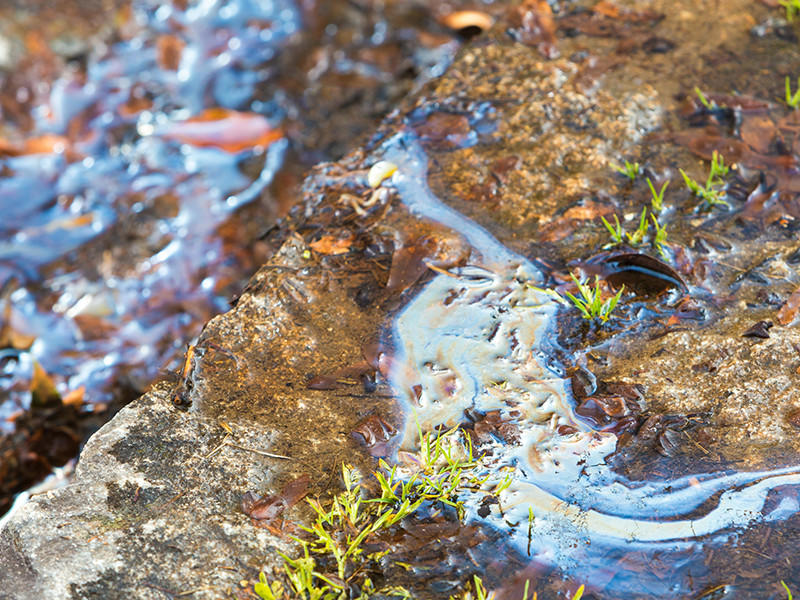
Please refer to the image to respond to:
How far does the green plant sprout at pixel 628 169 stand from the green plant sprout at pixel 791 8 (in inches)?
56.1

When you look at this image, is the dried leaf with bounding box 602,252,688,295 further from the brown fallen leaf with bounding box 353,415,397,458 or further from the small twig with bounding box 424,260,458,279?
the brown fallen leaf with bounding box 353,415,397,458

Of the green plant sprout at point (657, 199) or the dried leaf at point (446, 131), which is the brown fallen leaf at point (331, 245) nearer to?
the dried leaf at point (446, 131)

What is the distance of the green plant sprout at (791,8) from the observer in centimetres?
339

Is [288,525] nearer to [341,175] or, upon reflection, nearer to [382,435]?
[382,435]

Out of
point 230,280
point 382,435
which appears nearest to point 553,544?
point 382,435

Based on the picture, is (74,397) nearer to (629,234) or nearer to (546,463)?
(546,463)

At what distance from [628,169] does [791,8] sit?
5.00 feet

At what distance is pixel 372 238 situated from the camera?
9.00 feet

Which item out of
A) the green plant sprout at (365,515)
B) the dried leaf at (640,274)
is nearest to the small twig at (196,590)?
the green plant sprout at (365,515)

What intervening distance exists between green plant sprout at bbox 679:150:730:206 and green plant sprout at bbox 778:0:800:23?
1.20m

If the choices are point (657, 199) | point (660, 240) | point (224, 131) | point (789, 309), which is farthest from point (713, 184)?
point (224, 131)

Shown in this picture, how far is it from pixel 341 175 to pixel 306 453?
4.49 feet

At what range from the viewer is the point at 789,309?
240 centimetres

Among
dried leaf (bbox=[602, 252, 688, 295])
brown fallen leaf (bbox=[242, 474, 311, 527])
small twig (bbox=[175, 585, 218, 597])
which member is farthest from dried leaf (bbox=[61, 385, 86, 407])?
dried leaf (bbox=[602, 252, 688, 295])
